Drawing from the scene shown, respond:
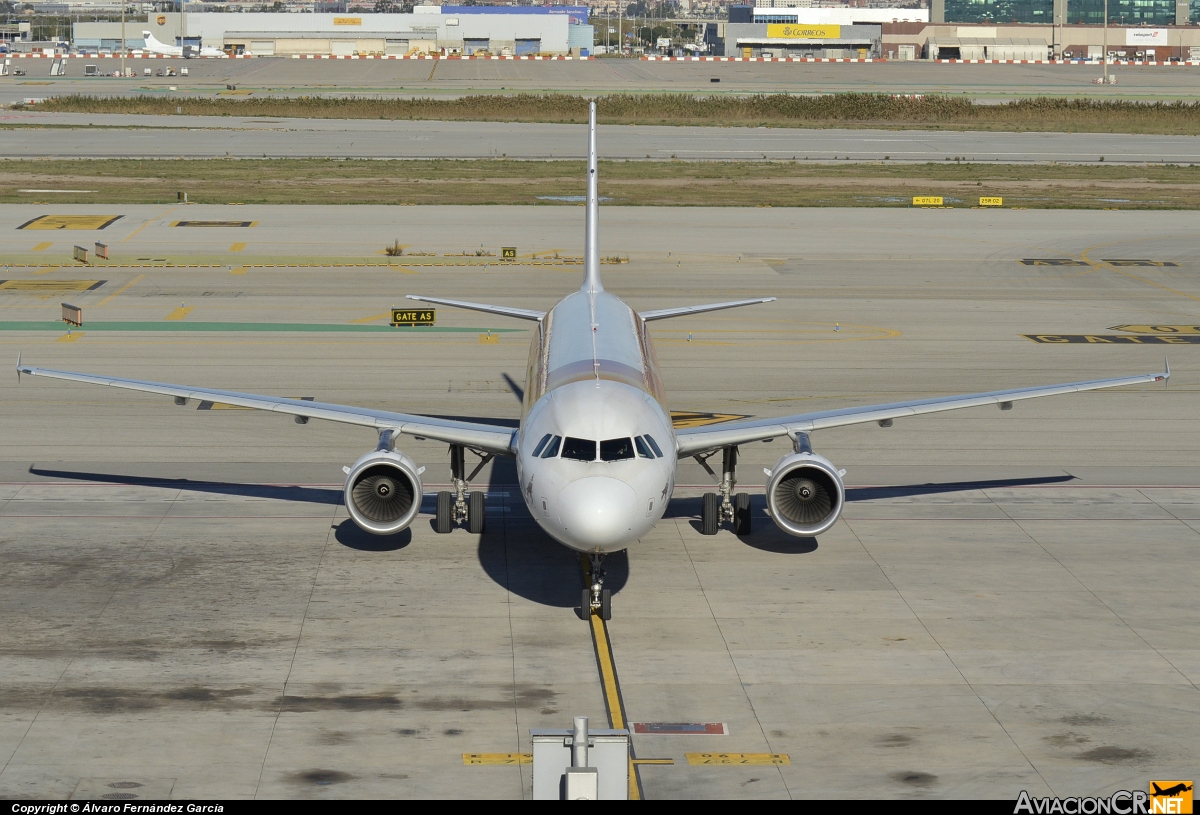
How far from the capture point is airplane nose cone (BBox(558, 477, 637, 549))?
1981cm

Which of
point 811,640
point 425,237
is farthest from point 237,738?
point 425,237

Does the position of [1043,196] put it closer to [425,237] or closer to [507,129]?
[425,237]

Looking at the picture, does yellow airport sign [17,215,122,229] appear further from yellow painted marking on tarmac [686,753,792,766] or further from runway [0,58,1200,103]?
runway [0,58,1200,103]

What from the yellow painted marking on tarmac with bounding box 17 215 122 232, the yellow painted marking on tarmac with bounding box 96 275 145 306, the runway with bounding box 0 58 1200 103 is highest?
the runway with bounding box 0 58 1200 103

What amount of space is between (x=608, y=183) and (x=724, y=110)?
53.5 meters

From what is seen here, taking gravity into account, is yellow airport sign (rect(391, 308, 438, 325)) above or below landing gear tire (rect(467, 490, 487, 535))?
above

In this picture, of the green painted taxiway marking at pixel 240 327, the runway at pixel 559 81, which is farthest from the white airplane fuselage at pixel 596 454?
the runway at pixel 559 81

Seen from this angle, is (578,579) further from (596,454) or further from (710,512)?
(596,454)

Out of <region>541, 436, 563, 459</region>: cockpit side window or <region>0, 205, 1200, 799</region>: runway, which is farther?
<region>541, 436, 563, 459</region>: cockpit side window

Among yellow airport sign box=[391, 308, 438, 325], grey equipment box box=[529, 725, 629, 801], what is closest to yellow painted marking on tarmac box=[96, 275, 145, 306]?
yellow airport sign box=[391, 308, 438, 325]

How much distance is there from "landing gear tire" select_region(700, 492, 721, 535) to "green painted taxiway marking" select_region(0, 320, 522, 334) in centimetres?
1959

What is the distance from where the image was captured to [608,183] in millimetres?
79562

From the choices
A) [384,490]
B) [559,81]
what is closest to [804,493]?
[384,490]

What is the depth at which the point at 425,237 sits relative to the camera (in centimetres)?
6106
